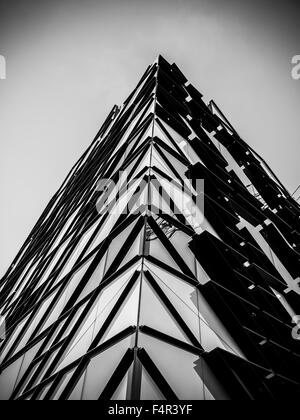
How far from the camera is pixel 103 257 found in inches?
460

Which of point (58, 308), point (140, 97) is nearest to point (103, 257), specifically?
point (58, 308)

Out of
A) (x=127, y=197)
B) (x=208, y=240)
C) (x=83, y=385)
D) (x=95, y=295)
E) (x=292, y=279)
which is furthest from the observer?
(x=292, y=279)

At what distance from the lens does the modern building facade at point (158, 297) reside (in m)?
7.95

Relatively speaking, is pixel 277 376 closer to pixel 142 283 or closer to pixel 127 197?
pixel 142 283

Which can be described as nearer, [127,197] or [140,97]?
[127,197]

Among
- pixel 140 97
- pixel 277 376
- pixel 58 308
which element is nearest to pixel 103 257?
pixel 58 308

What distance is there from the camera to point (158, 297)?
28.7 feet

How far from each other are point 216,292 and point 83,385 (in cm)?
416

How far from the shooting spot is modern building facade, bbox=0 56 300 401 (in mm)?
7946

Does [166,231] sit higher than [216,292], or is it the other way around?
[166,231]

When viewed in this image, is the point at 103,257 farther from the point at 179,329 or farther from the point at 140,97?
the point at 140,97

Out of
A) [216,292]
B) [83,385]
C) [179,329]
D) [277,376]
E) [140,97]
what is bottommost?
[277,376]
